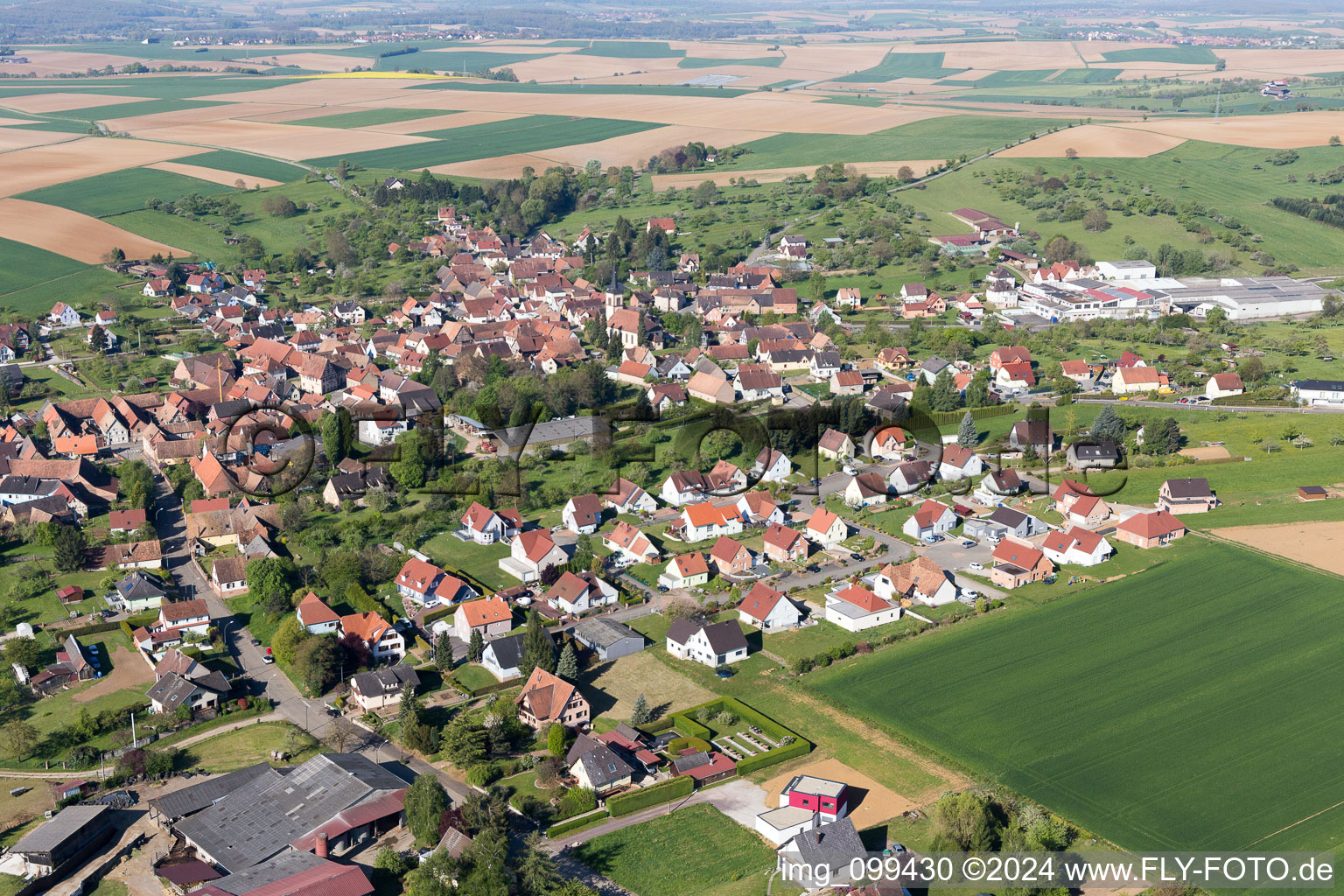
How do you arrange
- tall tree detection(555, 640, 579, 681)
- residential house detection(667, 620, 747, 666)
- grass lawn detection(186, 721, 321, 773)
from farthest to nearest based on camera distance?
residential house detection(667, 620, 747, 666)
tall tree detection(555, 640, 579, 681)
grass lawn detection(186, 721, 321, 773)

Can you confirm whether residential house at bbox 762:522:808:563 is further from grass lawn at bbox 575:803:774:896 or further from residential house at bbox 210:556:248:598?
residential house at bbox 210:556:248:598

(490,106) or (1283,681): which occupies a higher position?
(490,106)

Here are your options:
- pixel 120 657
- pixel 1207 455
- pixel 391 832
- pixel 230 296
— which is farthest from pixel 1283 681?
pixel 230 296

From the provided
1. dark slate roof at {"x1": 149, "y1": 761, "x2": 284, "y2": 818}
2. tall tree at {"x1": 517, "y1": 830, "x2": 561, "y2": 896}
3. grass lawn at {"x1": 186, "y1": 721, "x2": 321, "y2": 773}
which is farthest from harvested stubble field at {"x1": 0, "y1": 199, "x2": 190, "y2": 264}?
tall tree at {"x1": 517, "y1": 830, "x2": 561, "y2": 896}

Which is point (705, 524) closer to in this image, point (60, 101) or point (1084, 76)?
point (60, 101)

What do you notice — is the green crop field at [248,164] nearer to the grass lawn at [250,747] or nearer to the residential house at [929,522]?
the residential house at [929,522]

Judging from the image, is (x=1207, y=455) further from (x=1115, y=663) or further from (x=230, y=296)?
(x=230, y=296)
